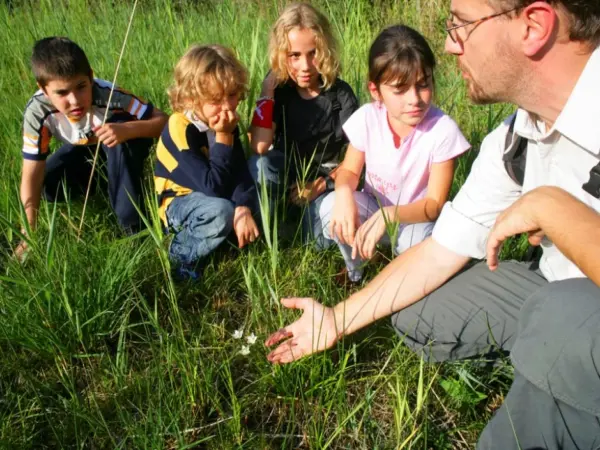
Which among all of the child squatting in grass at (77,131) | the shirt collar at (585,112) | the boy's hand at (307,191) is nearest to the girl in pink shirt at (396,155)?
the boy's hand at (307,191)

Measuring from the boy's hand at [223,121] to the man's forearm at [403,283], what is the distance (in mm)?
928

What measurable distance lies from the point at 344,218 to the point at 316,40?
34.9 inches

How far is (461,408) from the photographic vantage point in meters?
1.58

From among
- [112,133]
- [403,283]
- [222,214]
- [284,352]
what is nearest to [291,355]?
[284,352]

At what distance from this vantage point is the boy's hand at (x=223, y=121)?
Result: 7.30ft

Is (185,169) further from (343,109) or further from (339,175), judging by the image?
(343,109)

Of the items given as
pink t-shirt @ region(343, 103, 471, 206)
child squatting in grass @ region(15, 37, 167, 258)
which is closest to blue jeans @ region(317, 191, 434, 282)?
pink t-shirt @ region(343, 103, 471, 206)

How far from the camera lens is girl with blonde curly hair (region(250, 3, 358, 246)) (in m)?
2.46

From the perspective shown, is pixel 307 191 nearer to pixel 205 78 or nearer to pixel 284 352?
pixel 205 78

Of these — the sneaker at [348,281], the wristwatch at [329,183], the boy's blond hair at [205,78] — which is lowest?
the sneaker at [348,281]

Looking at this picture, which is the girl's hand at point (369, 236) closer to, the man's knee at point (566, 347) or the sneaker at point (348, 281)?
the sneaker at point (348, 281)

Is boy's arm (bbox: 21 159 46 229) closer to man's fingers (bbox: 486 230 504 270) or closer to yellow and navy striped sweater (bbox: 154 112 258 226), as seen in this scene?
yellow and navy striped sweater (bbox: 154 112 258 226)

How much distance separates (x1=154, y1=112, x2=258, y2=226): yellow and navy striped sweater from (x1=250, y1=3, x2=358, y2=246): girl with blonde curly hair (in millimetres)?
114

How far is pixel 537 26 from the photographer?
1.31 metres
